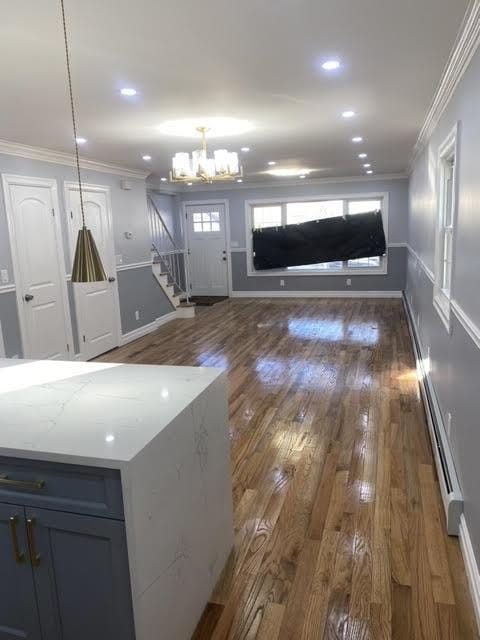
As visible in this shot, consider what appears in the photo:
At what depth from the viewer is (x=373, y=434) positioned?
11.3 ft

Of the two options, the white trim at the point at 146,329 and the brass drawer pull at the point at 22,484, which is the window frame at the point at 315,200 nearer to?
the white trim at the point at 146,329

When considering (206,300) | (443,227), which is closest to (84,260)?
(443,227)

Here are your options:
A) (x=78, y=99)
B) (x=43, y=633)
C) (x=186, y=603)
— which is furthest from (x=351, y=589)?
(x=78, y=99)

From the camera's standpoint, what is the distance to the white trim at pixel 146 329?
669 centimetres

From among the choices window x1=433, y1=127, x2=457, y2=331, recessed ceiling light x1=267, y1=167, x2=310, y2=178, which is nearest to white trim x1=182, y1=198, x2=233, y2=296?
recessed ceiling light x1=267, y1=167, x2=310, y2=178

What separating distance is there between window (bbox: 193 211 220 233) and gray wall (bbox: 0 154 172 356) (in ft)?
9.05

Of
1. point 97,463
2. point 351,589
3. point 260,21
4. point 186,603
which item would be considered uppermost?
point 260,21

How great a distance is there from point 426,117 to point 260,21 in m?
2.53

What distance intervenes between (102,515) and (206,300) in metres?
8.62

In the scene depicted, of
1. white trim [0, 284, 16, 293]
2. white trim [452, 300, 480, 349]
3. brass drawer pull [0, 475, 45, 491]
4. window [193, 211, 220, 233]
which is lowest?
brass drawer pull [0, 475, 45, 491]

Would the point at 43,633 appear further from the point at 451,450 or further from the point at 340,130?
the point at 340,130

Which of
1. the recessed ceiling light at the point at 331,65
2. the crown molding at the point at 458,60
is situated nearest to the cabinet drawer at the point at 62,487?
the crown molding at the point at 458,60

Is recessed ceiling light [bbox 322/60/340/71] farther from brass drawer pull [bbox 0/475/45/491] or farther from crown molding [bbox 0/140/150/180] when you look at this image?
crown molding [bbox 0/140/150/180]

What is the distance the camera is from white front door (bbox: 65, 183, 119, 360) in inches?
221
